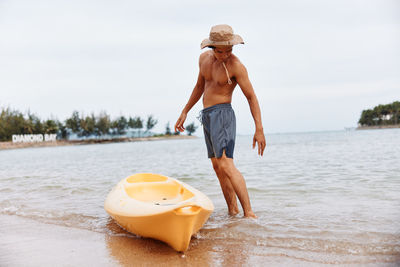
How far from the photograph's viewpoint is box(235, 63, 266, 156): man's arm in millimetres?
3186

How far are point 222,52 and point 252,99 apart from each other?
0.55 meters

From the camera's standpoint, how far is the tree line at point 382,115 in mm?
74387

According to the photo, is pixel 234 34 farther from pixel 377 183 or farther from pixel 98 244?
pixel 377 183

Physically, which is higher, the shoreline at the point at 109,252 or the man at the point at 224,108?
the man at the point at 224,108

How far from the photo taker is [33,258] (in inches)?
101

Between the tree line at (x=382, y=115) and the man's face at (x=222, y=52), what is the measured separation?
268ft

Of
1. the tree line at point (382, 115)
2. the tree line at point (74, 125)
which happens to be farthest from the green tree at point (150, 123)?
the tree line at point (382, 115)

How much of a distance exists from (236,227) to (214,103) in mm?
1224

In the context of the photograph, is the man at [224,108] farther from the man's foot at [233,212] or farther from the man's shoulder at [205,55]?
the man's foot at [233,212]

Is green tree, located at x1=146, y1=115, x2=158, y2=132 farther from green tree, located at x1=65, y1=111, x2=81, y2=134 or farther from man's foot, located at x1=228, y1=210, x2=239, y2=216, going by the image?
man's foot, located at x1=228, y1=210, x2=239, y2=216

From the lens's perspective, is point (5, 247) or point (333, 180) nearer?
point (5, 247)

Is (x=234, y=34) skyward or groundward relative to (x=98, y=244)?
skyward

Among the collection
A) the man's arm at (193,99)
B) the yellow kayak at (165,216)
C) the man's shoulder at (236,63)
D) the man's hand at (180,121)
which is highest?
the man's shoulder at (236,63)

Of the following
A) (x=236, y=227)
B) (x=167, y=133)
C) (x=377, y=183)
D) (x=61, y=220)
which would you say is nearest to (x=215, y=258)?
(x=236, y=227)
